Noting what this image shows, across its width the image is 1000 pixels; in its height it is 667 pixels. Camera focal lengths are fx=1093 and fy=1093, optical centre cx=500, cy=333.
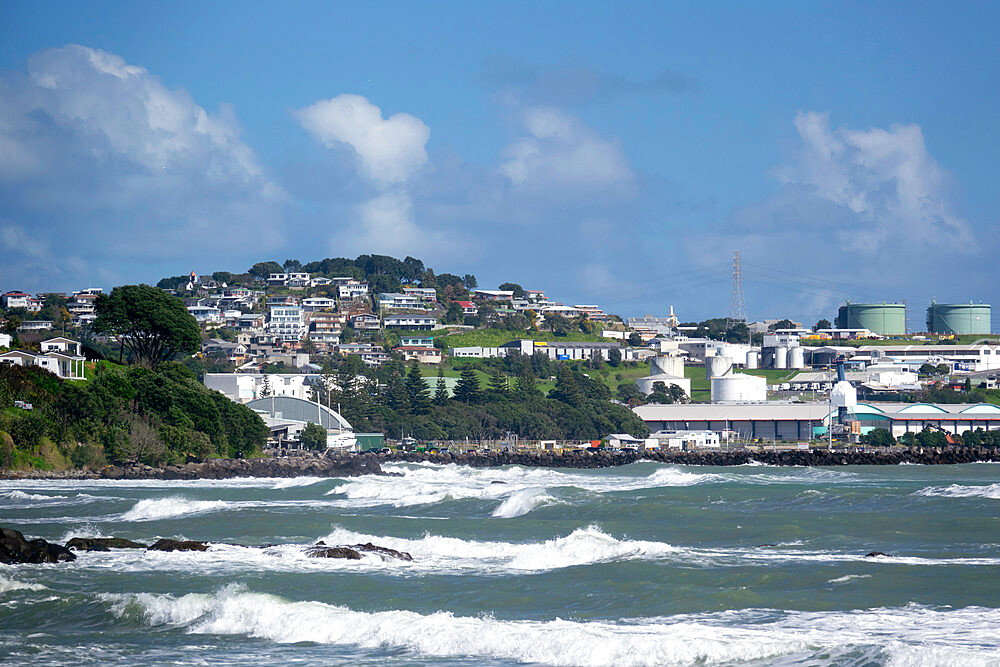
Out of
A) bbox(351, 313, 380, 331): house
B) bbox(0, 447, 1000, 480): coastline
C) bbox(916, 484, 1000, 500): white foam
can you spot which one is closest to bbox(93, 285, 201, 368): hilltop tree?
bbox(0, 447, 1000, 480): coastline

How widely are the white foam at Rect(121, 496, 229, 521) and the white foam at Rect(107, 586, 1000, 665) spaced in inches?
469

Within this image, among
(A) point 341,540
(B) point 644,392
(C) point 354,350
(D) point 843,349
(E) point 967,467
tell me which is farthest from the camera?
(D) point 843,349

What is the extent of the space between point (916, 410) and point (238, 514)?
73.6m

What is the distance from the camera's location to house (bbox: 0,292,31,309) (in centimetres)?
13725

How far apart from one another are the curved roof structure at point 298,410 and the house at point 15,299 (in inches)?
2981

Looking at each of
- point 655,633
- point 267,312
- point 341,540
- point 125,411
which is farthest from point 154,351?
point 267,312

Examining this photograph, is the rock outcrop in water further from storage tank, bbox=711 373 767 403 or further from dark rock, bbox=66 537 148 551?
storage tank, bbox=711 373 767 403

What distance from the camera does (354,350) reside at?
396 ft

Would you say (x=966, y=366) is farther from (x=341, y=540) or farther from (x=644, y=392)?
(x=341, y=540)

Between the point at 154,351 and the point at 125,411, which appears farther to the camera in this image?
the point at 154,351

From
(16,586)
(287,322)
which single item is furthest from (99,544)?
(287,322)

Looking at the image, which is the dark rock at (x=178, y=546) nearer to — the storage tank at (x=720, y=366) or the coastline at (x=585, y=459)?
the coastline at (x=585, y=459)

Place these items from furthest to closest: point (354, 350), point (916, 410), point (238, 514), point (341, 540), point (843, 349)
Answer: point (843, 349), point (354, 350), point (916, 410), point (238, 514), point (341, 540)

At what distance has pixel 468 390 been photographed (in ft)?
296
